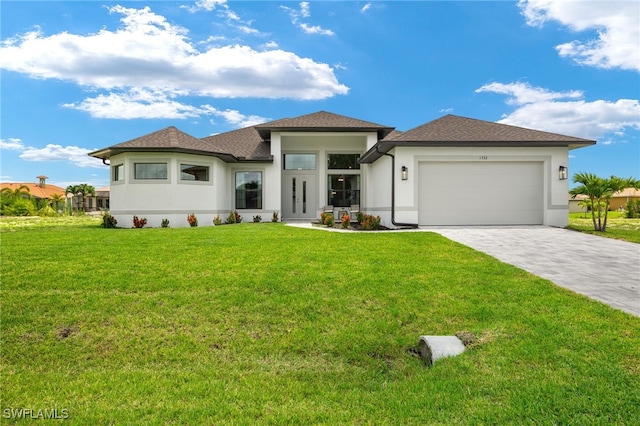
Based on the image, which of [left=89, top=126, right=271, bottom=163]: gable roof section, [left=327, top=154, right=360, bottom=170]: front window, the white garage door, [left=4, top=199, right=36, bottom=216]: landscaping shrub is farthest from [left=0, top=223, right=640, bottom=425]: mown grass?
[left=4, top=199, right=36, bottom=216]: landscaping shrub

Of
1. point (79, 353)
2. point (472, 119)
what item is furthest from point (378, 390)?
point (472, 119)

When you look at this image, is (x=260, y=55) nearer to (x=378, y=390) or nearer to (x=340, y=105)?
(x=340, y=105)

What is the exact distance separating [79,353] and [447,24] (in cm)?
1400

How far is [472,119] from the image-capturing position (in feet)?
53.6

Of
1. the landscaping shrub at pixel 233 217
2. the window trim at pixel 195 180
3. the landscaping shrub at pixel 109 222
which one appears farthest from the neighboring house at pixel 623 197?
the landscaping shrub at pixel 109 222

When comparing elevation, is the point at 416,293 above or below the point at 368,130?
below

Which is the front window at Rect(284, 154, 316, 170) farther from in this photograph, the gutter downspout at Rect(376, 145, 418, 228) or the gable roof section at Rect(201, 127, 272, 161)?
the gutter downspout at Rect(376, 145, 418, 228)

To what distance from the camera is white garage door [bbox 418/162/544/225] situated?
1377 cm

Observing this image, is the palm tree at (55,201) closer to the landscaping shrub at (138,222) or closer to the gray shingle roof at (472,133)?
the landscaping shrub at (138,222)

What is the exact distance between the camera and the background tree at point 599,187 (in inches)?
500

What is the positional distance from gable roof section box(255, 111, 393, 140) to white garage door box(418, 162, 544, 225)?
5.19m

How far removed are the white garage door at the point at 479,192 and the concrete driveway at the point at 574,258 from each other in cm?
186

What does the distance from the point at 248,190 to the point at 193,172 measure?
3.20 m

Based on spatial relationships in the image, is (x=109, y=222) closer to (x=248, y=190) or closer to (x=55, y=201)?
(x=248, y=190)
